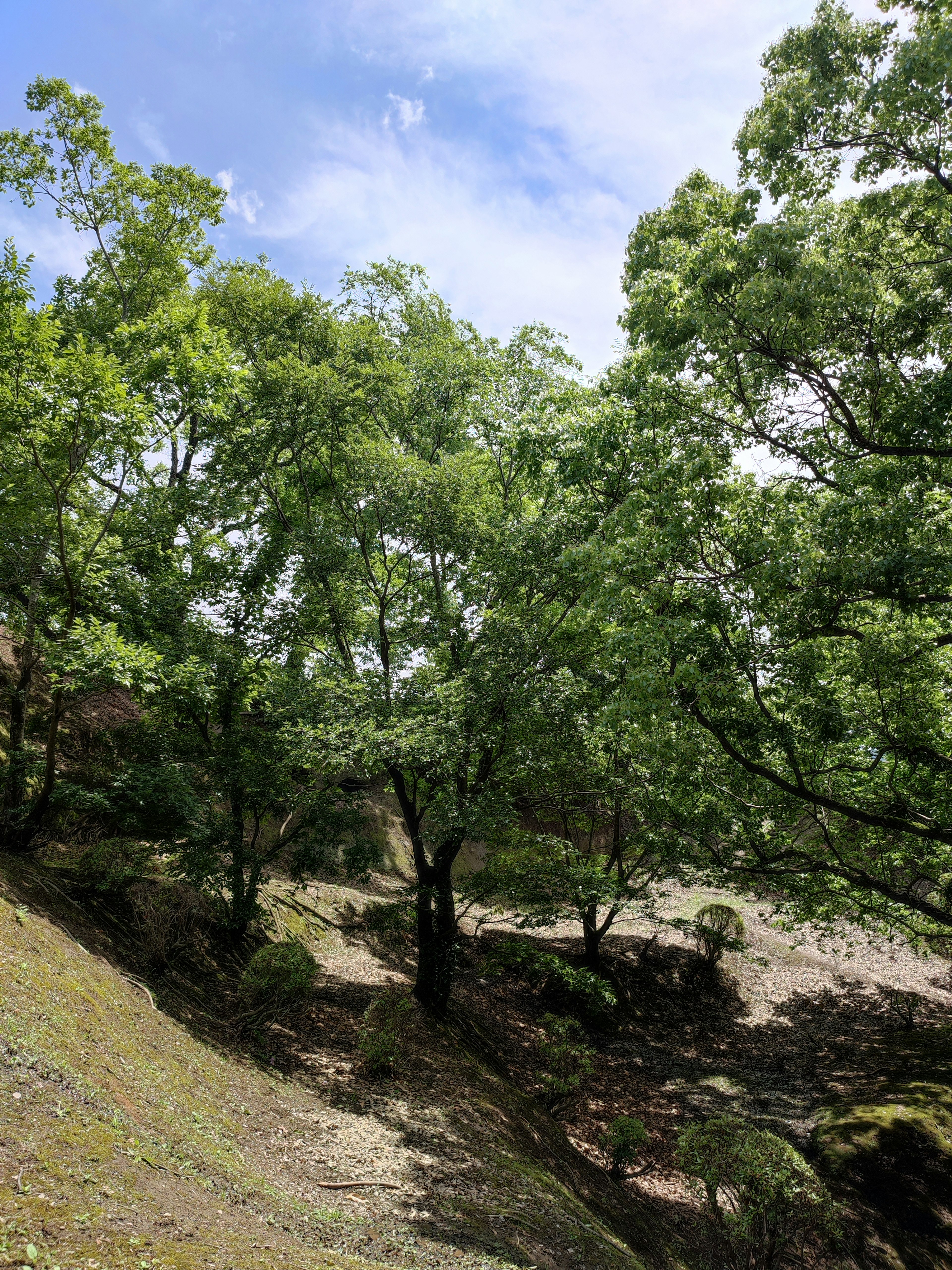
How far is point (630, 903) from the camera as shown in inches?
499

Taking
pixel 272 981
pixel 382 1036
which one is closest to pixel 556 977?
pixel 382 1036

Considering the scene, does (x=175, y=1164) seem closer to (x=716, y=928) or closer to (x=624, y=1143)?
(x=624, y=1143)

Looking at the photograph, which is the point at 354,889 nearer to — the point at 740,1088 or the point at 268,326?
the point at 740,1088

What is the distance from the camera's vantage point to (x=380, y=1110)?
7.68 metres

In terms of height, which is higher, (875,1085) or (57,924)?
(875,1085)

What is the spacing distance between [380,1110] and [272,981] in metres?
2.04

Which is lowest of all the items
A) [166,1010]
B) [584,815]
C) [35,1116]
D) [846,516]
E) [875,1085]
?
[166,1010]

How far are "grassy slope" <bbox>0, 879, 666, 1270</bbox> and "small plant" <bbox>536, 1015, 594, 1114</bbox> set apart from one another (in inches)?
44.7

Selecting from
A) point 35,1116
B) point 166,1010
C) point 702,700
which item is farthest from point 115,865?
point 702,700

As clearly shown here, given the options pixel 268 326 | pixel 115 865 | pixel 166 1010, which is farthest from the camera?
pixel 268 326

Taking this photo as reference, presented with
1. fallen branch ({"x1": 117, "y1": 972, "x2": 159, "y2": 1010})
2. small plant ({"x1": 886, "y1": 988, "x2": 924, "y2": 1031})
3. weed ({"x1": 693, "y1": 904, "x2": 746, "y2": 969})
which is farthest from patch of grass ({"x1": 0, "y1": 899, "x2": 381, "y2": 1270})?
small plant ({"x1": 886, "y1": 988, "x2": 924, "y2": 1031})

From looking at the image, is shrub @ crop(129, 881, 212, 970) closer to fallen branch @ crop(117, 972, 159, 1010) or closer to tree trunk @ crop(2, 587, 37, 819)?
fallen branch @ crop(117, 972, 159, 1010)

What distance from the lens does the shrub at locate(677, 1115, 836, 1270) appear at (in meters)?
6.06

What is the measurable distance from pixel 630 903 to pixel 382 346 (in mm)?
10945
